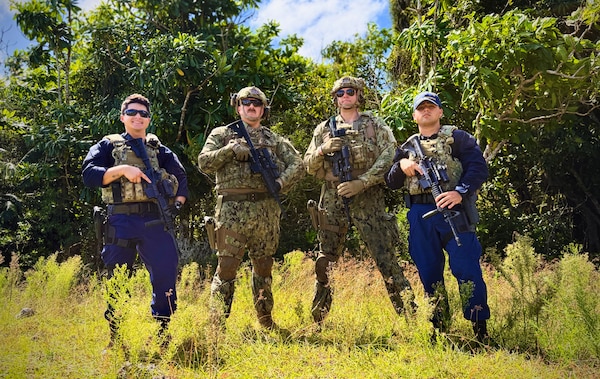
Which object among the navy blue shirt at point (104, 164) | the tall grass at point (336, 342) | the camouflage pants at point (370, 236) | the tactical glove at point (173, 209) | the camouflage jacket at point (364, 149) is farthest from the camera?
the camouflage jacket at point (364, 149)

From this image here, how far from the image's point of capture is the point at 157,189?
4.04m

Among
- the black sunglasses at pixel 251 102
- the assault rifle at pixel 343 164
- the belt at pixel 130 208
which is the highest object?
the black sunglasses at pixel 251 102

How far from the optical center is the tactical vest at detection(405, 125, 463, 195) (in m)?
3.88

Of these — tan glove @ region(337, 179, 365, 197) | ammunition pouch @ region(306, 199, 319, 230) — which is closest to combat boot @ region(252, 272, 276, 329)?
ammunition pouch @ region(306, 199, 319, 230)

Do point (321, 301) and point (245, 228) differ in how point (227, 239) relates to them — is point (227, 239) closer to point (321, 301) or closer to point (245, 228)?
point (245, 228)

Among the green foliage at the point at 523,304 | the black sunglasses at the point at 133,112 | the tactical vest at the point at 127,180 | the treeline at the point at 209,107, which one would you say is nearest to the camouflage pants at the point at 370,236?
the green foliage at the point at 523,304

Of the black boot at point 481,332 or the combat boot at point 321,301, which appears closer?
the black boot at point 481,332

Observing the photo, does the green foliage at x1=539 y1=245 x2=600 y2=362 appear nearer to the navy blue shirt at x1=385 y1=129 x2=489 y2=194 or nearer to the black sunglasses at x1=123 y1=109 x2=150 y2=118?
the navy blue shirt at x1=385 y1=129 x2=489 y2=194

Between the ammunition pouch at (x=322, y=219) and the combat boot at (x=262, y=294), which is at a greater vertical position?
the ammunition pouch at (x=322, y=219)

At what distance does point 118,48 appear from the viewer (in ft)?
31.4

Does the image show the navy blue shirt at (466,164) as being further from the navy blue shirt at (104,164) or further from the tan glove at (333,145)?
the navy blue shirt at (104,164)

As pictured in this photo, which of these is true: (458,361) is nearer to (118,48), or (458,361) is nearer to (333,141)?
(333,141)

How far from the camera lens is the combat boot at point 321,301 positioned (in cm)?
450

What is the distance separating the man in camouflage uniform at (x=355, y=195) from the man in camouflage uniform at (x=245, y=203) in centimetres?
36
